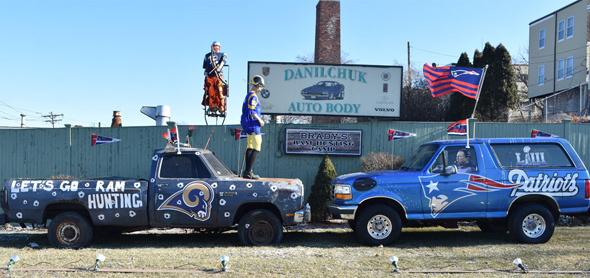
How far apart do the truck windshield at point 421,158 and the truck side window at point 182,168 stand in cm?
371

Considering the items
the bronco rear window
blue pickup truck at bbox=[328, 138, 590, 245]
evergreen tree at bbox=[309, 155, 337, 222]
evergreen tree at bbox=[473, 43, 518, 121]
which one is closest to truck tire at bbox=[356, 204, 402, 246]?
blue pickup truck at bbox=[328, 138, 590, 245]

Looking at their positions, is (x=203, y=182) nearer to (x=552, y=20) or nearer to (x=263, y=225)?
(x=263, y=225)

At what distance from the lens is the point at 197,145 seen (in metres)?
13.0

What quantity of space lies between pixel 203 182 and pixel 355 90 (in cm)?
693

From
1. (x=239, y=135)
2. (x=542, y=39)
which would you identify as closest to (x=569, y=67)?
(x=542, y=39)

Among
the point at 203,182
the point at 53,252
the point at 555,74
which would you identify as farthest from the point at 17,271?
the point at 555,74

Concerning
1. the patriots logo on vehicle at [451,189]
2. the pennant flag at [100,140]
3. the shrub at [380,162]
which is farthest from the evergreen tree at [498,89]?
the pennant flag at [100,140]

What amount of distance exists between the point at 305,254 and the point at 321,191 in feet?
13.9

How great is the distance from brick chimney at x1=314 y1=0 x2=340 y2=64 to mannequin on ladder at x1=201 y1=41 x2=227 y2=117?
944 centimetres

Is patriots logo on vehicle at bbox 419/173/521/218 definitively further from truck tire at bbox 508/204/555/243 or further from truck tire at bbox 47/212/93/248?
truck tire at bbox 47/212/93/248

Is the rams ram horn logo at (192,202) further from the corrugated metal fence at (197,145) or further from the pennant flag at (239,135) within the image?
the pennant flag at (239,135)

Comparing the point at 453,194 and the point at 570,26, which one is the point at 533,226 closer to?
the point at 453,194

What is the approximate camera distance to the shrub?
12000 millimetres

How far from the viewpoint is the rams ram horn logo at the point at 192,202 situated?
7.89 m
